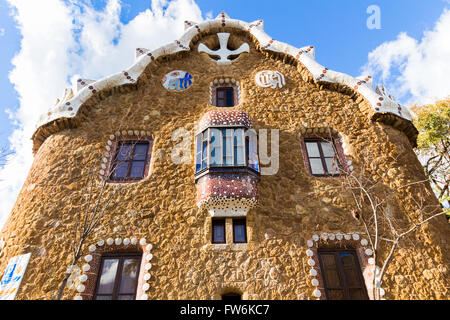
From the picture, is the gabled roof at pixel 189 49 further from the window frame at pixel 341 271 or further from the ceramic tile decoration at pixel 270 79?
the window frame at pixel 341 271

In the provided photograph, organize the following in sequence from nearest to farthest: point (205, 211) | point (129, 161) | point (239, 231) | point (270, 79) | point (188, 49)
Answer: point (239, 231)
point (205, 211)
point (129, 161)
point (270, 79)
point (188, 49)

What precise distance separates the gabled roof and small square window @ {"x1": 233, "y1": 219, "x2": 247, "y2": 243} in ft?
14.1

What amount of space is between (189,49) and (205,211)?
5.34m

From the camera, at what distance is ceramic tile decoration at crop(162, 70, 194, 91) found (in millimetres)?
8750

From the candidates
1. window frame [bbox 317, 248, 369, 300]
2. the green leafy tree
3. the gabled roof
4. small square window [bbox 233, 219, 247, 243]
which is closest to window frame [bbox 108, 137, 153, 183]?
the gabled roof

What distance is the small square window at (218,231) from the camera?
6.30 m

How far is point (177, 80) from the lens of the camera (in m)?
8.90

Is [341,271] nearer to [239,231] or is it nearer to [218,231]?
[239,231]

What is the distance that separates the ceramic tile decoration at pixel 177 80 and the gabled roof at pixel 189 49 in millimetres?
671

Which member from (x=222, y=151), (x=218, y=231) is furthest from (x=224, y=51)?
(x=218, y=231)

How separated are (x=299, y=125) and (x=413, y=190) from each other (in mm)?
2864

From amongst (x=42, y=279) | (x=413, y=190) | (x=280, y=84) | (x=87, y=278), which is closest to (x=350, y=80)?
(x=280, y=84)

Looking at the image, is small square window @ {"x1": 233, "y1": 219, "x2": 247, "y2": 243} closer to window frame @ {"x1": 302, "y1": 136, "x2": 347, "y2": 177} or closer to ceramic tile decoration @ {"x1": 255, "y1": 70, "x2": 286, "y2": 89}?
window frame @ {"x1": 302, "y1": 136, "x2": 347, "y2": 177}

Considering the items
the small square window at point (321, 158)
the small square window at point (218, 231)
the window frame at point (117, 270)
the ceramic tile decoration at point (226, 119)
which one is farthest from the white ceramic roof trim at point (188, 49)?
the small square window at point (218, 231)
